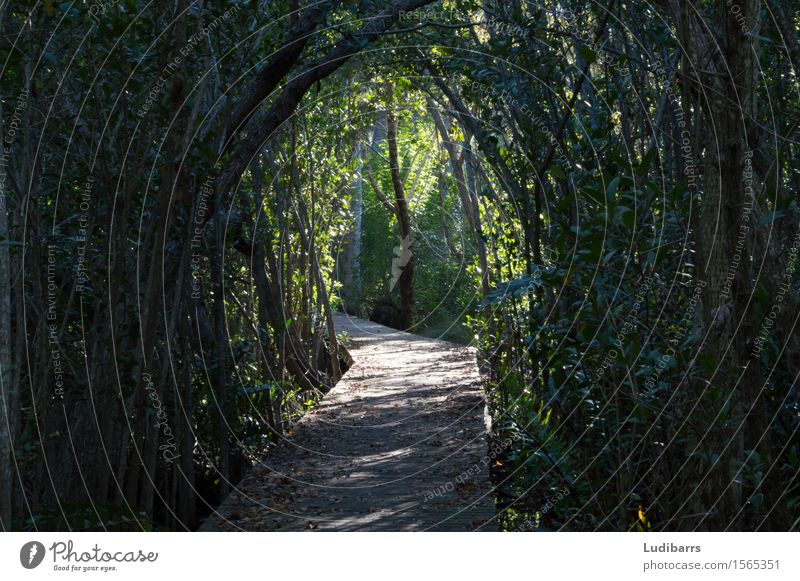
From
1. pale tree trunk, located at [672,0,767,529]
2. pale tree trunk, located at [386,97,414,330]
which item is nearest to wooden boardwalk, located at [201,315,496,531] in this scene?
pale tree trunk, located at [672,0,767,529]

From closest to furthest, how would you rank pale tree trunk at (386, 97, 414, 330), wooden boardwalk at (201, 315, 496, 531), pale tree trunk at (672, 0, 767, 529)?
pale tree trunk at (672, 0, 767, 529) → wooden boardwalk at (201, 315, 496, 531) → pale tree trunk at (386, 97, 414, 330)

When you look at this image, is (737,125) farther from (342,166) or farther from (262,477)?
(342,166)

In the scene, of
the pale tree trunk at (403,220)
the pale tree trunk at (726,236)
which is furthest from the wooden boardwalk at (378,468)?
the pale tree trunk at (403,220)

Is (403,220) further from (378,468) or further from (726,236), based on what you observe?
(726,236)

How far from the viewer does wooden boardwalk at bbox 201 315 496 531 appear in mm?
6086

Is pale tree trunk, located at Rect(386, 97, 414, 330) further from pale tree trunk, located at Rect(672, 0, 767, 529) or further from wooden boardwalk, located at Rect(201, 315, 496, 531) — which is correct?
pale tree trunk, located at Rect(672, 0, 767, 529)

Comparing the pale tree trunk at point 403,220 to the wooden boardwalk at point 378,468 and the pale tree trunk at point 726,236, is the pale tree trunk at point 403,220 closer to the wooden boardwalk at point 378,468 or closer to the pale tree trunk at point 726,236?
the wooden boardwalk at point 378,468

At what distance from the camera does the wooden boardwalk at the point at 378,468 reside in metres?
6.09

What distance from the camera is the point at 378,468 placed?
773 centimetres

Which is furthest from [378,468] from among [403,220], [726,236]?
[403,220]

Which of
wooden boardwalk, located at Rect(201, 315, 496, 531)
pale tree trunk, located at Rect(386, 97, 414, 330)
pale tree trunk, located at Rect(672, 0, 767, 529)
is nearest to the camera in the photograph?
pale tree trunk, located at Rect(672, 0, 767, 529)

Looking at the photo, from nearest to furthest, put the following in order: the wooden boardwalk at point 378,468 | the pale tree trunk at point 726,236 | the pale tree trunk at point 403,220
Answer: the pale tree trunk at point 726,236 → the wooden boardwalk at point 378,468 → the pale tree trunk at point 403,220

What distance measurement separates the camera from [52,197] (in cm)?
622
